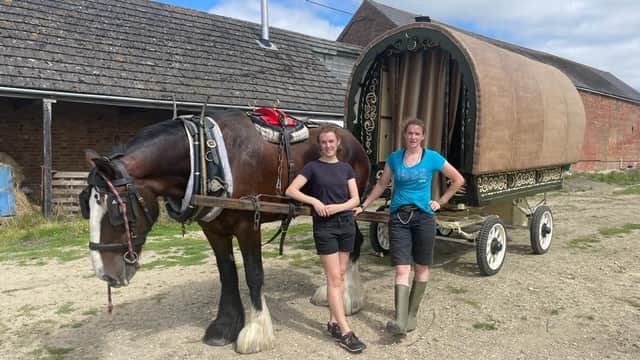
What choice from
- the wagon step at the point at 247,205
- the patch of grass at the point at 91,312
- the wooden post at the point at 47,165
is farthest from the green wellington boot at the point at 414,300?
the wooden post at the point at 47,165

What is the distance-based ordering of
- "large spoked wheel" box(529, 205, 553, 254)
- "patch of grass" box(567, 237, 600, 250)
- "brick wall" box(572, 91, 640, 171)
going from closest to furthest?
"large spoked wheel" box(529, 205, 553, 254) → "patch of grass" box(567, 237, 600, 250) → "brick wall" box(572, 91, 640, 171)

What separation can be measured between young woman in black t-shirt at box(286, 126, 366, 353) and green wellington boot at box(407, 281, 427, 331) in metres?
0.57

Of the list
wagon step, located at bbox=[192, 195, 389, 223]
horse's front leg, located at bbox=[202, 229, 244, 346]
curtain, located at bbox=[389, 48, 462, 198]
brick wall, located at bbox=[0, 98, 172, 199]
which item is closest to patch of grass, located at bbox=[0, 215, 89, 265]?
brick wall, located at bbox=[0, 98, 172, 199]

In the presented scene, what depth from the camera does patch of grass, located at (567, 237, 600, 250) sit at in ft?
23.2

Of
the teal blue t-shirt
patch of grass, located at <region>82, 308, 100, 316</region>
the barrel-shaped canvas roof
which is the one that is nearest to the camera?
the teal blue t-shirt

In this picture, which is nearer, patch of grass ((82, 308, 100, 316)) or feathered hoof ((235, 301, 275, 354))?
feathered hoof ((235, 301, 275, 354))

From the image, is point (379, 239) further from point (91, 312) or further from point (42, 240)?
point (42, 240)

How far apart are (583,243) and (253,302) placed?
583cm

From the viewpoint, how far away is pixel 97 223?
118 inches

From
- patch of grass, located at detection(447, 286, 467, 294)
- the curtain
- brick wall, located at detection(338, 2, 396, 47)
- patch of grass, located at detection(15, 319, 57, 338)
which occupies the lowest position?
patch of grass, located at detection(15, 319, 57, 338)

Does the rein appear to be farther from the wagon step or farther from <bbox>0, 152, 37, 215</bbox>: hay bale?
<bbox>0, 152, 37, 215</bbox>: hay bale

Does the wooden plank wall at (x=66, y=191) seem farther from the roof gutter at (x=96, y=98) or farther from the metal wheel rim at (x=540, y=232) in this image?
the metal wheel rim at (x=540, y=232)

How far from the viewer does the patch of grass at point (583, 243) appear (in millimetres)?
7064

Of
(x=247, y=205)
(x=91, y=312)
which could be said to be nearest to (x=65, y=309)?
(x=91, y=312)
